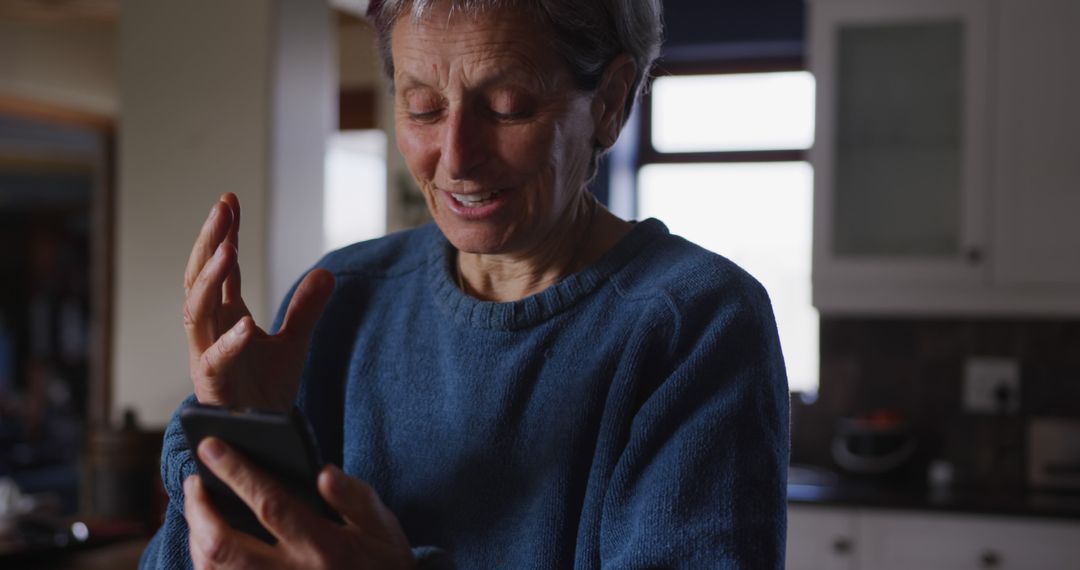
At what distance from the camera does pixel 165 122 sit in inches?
130

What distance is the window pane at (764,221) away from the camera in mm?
4070

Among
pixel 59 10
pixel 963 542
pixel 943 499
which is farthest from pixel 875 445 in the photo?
pixel 59 10

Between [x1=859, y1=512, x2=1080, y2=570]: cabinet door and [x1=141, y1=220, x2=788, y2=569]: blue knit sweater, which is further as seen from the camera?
[x1=859, y1=512, x2=1080, y2=570]: cabinet door

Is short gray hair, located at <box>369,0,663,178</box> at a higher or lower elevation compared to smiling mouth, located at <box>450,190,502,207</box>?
higher

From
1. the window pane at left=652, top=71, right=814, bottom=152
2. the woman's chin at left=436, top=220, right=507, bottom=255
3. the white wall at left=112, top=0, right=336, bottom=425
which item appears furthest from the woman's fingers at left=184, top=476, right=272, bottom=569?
the window pane at left=652, top=71, right=814, bottom=152

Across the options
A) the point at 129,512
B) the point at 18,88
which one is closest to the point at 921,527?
the point at 129,512

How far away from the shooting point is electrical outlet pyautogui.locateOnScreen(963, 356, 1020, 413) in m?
3.50

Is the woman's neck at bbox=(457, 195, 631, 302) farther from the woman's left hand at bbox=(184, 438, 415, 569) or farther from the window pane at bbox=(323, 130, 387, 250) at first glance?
the window pane at bbox=(323, 130, 387, 250)

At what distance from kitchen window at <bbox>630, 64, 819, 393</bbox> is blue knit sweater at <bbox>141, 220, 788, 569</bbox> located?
→ 305 cm

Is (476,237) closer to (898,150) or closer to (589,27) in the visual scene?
(589,27)

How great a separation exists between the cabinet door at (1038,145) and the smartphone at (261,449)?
2.79m

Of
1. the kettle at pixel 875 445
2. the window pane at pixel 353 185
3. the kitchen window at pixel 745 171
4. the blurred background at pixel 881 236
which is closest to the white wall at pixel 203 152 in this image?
the blurred background at pixel 881 236

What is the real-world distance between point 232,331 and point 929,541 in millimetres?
2564

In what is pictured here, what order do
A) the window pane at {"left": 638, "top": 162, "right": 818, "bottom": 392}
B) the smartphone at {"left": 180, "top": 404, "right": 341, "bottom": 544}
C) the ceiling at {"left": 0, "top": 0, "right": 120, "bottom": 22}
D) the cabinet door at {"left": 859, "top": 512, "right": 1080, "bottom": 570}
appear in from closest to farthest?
1. the smartphone at {"left": 180, "top": 404, "right": 341, "bottom": 544}
2. the cabinet door at {"left": 859, "top": 512, "right": 1080, "bottom": 570}
3. the window pane at {"left": 638, "top": 162, "right": 818, "bottom": 392}
4. the ceiling at {"left": 0, "top": 0, "right": 120, "bottom": 22}
